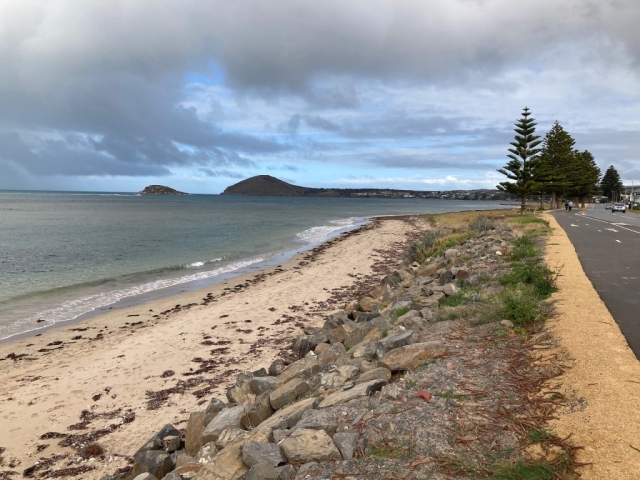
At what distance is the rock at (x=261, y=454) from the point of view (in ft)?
13.0

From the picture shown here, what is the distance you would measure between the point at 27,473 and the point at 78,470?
29.8 inches

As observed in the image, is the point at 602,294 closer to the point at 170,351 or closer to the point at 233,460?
the point at 233,460

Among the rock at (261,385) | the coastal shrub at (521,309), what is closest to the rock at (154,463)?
the rock at (261,385)

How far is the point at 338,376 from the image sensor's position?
5.84 metres

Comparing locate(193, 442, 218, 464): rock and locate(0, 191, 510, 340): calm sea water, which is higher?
locate(193, 442, 218, 464): rock

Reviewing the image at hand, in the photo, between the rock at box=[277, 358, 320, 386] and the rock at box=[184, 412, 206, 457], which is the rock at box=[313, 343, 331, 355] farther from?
the rock at box=[184, 412, 206, 457]

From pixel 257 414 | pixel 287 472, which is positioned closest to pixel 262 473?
pixel 287 472

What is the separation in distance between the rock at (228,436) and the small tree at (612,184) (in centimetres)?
13292

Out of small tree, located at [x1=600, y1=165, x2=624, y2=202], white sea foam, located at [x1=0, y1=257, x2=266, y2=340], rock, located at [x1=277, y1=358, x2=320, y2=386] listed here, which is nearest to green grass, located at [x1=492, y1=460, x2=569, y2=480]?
rock, located at [x1=277, y1=358, x2=320, y2=386]

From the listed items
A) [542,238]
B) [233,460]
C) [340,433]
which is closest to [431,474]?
[340,433]

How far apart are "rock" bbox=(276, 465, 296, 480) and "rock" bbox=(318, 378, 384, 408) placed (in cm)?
112

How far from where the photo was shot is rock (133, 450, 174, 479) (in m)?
5.56

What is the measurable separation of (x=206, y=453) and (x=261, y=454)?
1489 mm

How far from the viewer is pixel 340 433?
4.00m
